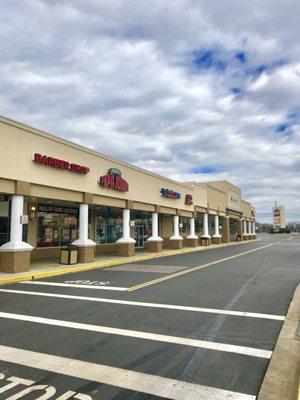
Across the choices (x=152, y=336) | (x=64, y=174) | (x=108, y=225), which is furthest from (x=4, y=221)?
(x=152, y=336)

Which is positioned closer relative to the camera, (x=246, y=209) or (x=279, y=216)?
(x=246, y=209)

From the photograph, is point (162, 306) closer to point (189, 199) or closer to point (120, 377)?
point (120, 377)

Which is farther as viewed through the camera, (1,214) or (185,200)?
(185,200)

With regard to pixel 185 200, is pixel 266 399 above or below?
below

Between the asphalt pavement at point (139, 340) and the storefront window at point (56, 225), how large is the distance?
1070cm

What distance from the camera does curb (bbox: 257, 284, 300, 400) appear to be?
15.9 feet

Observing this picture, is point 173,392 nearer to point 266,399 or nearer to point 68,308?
point 266,399

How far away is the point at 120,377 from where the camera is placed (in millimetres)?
5363

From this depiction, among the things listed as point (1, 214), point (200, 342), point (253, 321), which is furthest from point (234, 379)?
point (1, 214)

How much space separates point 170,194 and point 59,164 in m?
15.2

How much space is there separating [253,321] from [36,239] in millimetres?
17839

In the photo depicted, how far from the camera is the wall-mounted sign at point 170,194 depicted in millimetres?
32056

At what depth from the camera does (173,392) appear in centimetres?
489

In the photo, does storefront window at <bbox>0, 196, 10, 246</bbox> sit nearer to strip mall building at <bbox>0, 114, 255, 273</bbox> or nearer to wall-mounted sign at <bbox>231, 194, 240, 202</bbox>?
strip mall building at <bbox>0, 114, 255, 273</bbox>
